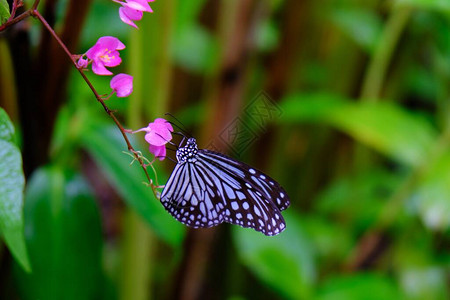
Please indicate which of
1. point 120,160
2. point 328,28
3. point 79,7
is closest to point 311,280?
point 120,160

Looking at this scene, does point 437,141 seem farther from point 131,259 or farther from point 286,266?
point 131,259

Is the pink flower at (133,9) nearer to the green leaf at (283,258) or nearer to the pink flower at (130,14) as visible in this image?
the pink flower at (130,14)

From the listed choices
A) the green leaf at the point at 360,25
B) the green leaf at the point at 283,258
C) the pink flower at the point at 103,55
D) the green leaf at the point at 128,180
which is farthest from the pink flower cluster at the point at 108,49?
the green leaf at the point at 360,25

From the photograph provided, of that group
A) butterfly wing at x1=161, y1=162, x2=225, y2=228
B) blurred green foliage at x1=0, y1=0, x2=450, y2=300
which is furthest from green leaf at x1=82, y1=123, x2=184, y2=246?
butterfly wing at x1=161, y1=162, x2=225, y2=228

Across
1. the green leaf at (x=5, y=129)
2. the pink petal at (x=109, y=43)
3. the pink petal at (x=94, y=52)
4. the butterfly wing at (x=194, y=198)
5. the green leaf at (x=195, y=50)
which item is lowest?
the green leaf at (x=5, y=129)

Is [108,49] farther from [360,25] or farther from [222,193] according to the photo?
[360,25]

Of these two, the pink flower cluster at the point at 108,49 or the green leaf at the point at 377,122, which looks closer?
the pink flower cluster at the point at 108,49

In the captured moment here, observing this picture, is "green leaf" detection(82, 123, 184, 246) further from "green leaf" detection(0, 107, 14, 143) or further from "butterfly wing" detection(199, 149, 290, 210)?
"green leaf" detection(0, 107, 14, 143)

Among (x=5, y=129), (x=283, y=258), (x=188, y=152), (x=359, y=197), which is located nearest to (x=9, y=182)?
(x=5, y=129)
